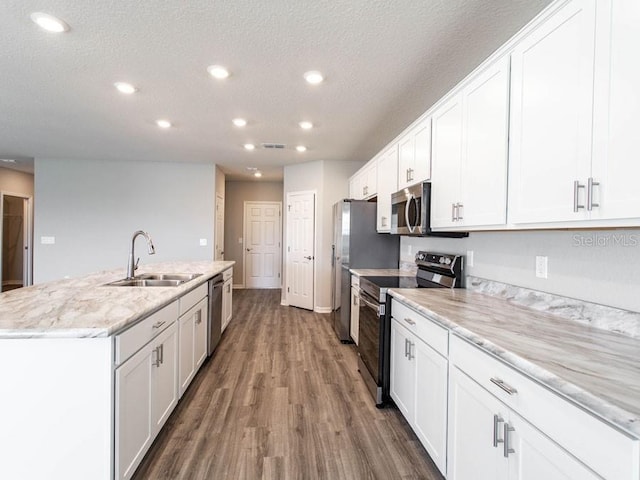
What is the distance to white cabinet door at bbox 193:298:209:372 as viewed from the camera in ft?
9.14

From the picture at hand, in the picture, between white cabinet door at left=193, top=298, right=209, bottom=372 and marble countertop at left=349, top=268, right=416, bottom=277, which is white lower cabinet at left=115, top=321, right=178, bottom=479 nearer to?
white cabinet door at left=193, top=298, right=209, bottom=372

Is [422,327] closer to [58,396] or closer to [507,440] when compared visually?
[507,440]

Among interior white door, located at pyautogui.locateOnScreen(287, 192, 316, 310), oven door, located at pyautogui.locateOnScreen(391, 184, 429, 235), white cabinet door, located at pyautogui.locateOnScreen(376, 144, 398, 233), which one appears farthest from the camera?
interior white door, located at pyautogui.locateOnScreen(287, 192, 316, 310)

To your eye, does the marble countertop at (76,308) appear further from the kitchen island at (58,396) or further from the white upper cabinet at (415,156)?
the white upper cabinet at (415,156)

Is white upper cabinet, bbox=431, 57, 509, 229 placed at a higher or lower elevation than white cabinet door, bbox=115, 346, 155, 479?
higher

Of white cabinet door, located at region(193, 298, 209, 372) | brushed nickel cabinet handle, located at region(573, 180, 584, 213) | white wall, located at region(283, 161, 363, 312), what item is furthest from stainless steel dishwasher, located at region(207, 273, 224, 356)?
brushed nickel cabinet handle, located at region(573, 180, 584, 213)

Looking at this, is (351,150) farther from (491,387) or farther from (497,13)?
(491,387)

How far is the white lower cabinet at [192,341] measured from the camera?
2389 millimetres

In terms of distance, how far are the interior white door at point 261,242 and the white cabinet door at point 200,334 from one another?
4647mm

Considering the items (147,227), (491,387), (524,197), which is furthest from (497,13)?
(147,227)

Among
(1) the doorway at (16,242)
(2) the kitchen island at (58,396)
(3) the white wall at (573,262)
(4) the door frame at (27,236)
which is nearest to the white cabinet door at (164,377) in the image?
(2) the kitchen island at (58,396)

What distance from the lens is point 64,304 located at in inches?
66.8

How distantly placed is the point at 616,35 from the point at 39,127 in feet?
17.4

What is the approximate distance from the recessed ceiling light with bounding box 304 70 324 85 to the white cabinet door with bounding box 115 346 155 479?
2.17 metres
